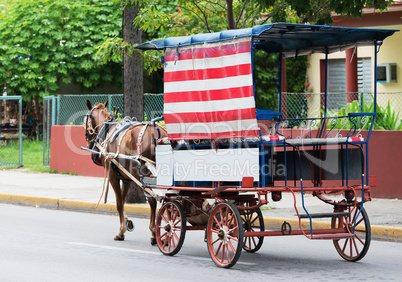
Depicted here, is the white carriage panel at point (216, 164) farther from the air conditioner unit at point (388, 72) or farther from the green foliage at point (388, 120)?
the air conditioner unit at point (388, 72)

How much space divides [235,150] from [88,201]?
296 inches

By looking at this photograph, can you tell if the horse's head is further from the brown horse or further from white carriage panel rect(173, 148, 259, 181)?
white carriage panel rect(173, 148, 259, 181)

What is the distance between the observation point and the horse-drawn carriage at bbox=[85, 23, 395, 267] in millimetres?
8195

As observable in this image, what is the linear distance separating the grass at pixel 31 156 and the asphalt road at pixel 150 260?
972cm

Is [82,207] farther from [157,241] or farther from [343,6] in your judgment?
[343,6]

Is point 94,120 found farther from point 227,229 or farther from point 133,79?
point 227,229

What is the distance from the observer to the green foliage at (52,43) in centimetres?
2908

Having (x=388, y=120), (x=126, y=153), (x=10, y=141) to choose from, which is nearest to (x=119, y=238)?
(x=126, y=153)

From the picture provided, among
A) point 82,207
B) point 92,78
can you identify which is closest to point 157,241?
point 82,207

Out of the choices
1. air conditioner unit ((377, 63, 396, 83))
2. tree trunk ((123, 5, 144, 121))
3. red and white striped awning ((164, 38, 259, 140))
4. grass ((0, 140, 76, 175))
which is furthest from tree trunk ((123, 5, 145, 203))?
air conditioner unit ((377, 63, 396, 83))

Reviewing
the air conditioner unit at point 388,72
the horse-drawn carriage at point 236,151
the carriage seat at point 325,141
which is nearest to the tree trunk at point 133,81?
the horse-drawn carriage at point 236,151

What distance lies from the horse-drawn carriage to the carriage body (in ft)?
0.04

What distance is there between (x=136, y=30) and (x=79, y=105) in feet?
22.0

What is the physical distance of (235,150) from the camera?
8312 millimetres
